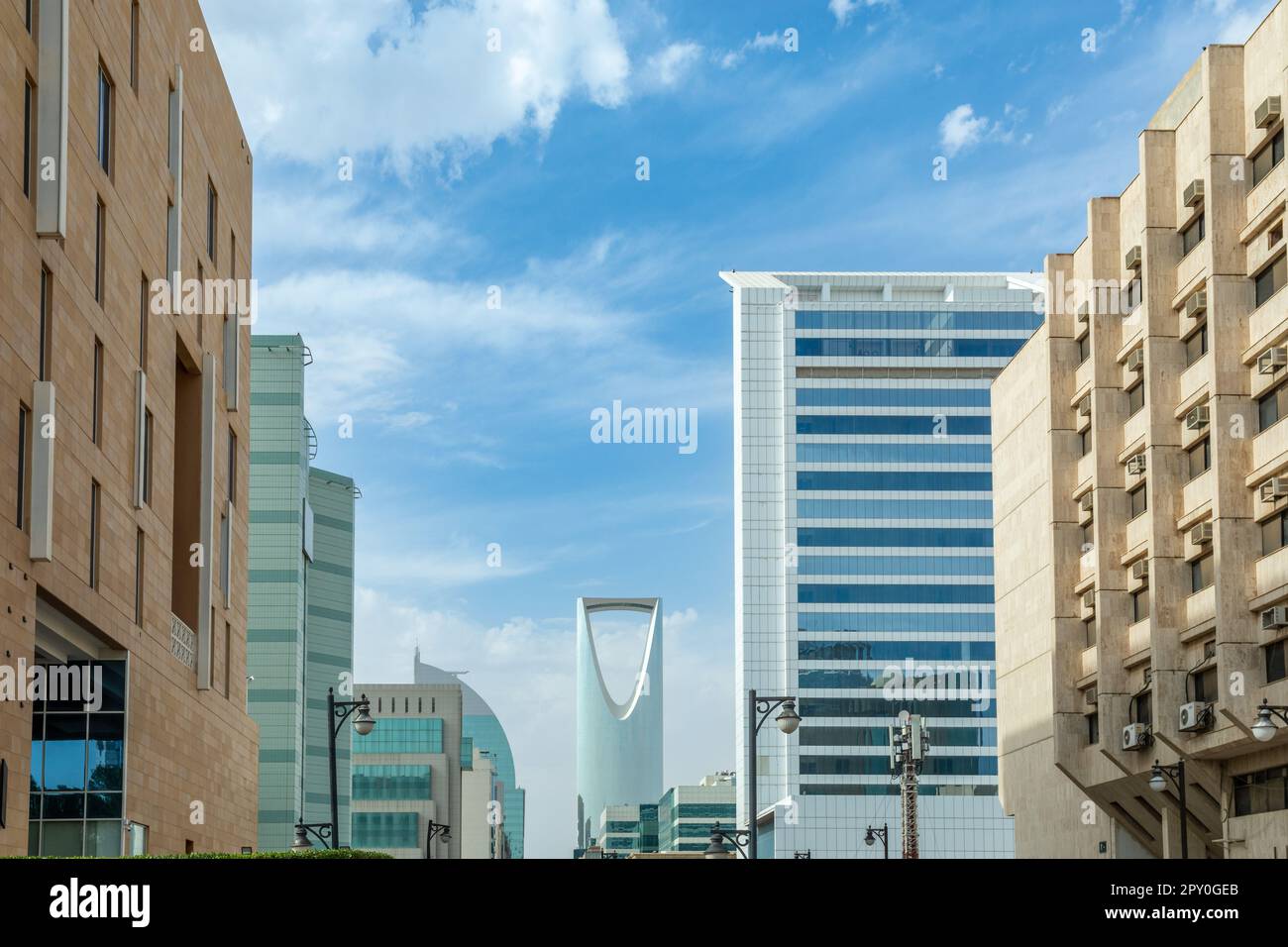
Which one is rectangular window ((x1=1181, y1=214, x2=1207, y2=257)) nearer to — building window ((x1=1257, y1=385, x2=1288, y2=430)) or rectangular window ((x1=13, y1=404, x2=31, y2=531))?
building window ((x1=1257, y1=385, x2=1288, y2=430))

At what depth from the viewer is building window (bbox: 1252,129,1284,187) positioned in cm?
→ 4134

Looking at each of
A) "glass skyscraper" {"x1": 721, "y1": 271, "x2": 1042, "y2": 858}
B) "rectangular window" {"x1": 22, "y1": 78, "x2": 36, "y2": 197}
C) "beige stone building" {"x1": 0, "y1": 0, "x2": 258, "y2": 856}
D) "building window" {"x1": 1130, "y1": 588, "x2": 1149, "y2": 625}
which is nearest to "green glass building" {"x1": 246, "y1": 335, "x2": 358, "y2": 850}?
"glass skyscraper" {"x1": 721, "y1": 271, "x2": 1042, "y2": 858}

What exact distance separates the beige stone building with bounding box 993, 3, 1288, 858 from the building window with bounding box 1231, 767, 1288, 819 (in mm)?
96

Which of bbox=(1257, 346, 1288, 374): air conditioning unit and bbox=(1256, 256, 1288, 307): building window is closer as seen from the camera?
bbox=(1257, 346, 1288, 374): air conditioning unit

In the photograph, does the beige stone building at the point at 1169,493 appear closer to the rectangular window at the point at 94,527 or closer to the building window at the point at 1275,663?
the building window at the point at 1275,663

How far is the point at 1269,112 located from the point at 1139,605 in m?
18.0

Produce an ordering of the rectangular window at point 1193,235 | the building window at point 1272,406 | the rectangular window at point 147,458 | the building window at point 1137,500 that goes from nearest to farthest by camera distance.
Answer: the rectangular window at point 147,458
the building window at point 1272,406
the rectangular window at point 1193,235
the building window at point 1137,500

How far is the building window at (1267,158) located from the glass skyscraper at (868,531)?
99.7 m

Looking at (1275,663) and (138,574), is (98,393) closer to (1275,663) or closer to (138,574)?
(138,574)

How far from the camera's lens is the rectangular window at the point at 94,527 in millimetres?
32812

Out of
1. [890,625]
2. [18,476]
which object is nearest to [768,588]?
[890,625]

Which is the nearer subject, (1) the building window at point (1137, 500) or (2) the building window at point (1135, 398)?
(1) the building window at point (1137, 500)

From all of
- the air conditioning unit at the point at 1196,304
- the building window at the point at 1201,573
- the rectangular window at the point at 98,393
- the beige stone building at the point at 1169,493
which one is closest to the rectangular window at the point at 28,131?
the rectangular window at the point at 98,393
